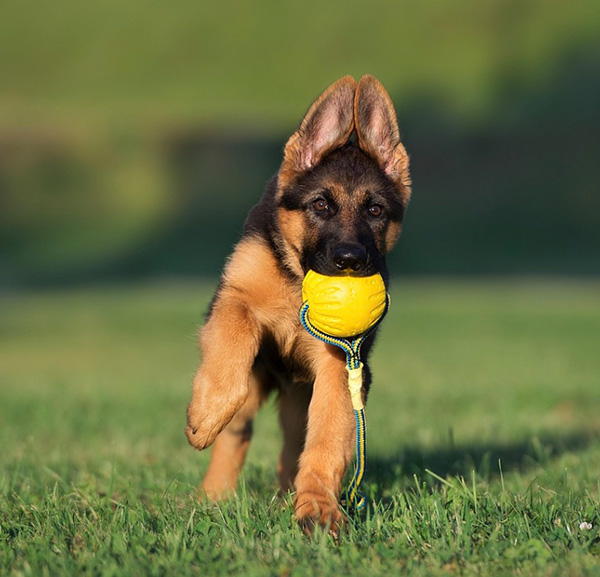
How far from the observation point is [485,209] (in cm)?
4716

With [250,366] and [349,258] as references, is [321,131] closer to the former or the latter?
[349,258]

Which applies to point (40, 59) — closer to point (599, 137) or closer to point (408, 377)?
point (599, 137)

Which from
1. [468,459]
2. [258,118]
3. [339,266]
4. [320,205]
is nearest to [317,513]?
[339,266]

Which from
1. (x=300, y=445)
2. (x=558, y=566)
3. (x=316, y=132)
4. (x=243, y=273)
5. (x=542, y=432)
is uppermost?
(x=316, y=132)

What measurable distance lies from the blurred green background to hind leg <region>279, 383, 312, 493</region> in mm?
34920

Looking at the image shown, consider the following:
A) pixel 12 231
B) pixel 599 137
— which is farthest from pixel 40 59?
pixel 599 137

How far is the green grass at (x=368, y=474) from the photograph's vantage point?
3355mm

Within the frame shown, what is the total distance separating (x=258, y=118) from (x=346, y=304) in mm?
48303

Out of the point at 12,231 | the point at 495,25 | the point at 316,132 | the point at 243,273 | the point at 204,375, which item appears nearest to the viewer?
the point at 204,375

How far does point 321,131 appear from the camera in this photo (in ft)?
16.7

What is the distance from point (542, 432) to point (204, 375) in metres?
Answer: 4.04

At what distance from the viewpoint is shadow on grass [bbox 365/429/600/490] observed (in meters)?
5.20

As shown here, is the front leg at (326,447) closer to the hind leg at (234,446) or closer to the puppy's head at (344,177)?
the puppy's head at (344,177)

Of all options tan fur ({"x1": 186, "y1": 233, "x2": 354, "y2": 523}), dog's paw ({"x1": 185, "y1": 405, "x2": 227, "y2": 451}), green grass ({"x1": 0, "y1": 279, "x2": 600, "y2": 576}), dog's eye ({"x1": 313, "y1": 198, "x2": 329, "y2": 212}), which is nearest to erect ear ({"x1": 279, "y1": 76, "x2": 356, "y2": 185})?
dog's eye ({"x1": 313, "y1": 198, "x2": 329, "y2": 212})
